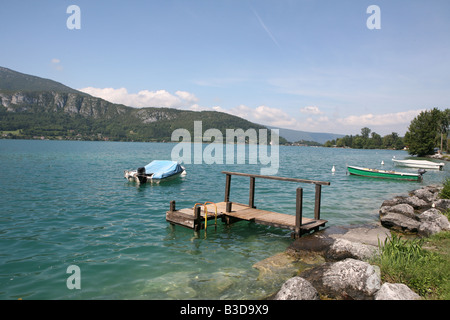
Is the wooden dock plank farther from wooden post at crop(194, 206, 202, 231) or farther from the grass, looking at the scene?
the grass

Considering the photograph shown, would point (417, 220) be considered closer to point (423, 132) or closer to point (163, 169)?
point (163, 169)

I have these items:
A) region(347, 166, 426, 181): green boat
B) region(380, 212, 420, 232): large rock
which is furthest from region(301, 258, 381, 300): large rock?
region(347, 166, 426, 181): green boat

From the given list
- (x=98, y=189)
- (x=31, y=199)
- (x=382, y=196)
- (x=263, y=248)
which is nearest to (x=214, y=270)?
(x=263, y=248)

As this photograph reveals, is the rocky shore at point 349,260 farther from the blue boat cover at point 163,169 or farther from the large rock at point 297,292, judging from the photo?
the blue boat cover at point 163,169

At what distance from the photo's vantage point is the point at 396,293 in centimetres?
628

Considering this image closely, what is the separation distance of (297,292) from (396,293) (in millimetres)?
2138

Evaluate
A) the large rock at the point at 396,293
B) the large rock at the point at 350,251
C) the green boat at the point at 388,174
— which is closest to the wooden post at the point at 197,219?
the large rock at the point at 350,251

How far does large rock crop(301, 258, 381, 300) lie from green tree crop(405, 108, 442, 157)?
9437 cm

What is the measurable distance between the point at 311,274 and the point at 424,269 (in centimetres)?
289

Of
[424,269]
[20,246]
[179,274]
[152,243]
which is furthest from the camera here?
[152,243]

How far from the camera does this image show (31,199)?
1978cm

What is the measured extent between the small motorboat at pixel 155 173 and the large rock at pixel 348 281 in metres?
23.8

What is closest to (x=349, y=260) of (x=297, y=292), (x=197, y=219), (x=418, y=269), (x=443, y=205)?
(x=418, y=269)
